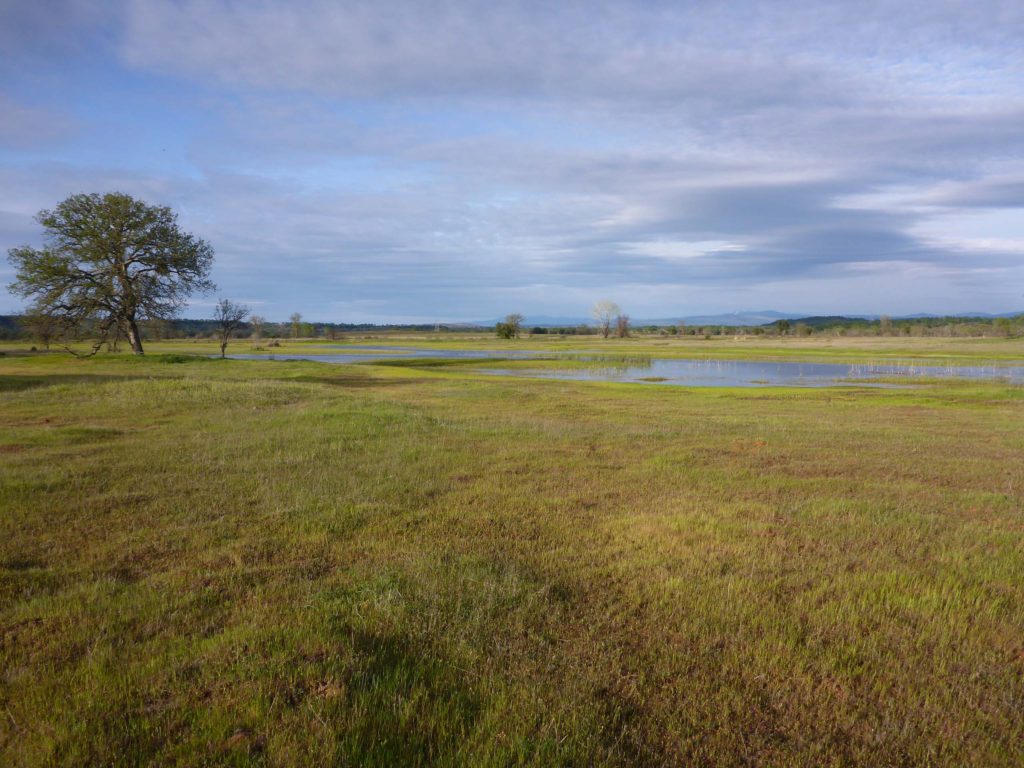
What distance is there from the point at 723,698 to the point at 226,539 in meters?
6.24

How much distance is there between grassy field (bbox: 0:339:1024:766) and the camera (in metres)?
4.03

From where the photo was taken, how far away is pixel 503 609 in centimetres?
583

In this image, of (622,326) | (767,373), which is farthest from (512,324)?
(767,373)

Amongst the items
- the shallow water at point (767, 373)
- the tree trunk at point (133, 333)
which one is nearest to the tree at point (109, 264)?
the tree trunk at point (133, 333)

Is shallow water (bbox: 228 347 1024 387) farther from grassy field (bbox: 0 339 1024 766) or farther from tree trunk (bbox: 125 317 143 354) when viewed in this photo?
grassy field (bbox: 0 339 1024 766)

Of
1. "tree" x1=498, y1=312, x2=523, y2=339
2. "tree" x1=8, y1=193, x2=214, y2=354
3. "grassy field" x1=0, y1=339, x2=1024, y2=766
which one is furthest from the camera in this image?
"tree" x1=498, y1=312, x2=523, y2=339

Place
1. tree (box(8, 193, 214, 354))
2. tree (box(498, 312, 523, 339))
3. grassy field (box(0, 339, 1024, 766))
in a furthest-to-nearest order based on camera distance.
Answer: tree (box(498, 312, 523, 339)) → tree (box(8, 193, 214, 354)) → grassy field (box(0, 339, 1024, 766))

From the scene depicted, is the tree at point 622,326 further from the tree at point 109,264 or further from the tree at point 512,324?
the tree at point 109,264

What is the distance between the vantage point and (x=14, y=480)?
10.3 metres

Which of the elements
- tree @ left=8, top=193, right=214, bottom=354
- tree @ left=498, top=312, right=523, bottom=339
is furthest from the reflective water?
tree @ left=498, top=312, right=523, bottom=339

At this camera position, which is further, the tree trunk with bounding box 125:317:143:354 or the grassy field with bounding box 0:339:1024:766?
the tree trunk with bounding box 125:317:143:354

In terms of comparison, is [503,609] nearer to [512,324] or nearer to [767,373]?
[767,373]

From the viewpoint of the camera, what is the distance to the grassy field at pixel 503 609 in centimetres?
403

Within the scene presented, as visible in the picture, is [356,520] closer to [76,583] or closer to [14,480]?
[76,583]
